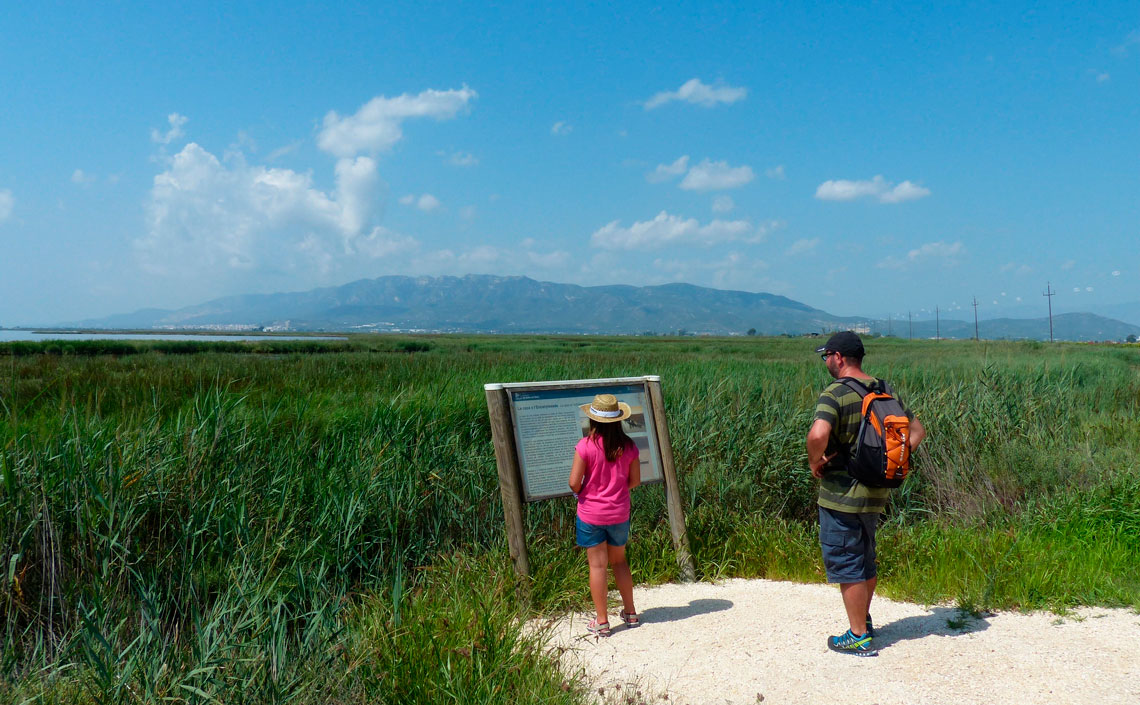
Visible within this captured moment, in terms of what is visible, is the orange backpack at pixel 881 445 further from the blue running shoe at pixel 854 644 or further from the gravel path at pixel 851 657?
the gravel path at pixel 851 657

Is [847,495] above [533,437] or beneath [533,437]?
beneath

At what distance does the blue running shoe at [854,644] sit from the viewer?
404 centimetres

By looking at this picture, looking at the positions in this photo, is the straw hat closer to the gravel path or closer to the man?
the man

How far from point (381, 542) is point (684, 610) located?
7.46 ft

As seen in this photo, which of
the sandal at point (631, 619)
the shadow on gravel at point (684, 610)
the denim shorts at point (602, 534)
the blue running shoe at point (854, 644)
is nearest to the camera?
the blue running shoe at point (854, 644)

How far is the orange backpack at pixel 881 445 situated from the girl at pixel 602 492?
54.4 inches

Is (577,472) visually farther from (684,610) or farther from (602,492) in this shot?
(684,610)

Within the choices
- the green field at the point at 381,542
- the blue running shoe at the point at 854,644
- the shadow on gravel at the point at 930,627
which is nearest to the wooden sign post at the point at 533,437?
the green field at the point at 381,542

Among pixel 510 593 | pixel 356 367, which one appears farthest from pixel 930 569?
pixel 356 367

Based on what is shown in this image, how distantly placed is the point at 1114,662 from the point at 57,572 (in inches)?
251

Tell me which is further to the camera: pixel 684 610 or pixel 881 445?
pixel 684 610

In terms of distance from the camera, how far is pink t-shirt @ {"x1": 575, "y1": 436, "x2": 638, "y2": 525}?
14.3 ft

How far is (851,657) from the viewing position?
404cm

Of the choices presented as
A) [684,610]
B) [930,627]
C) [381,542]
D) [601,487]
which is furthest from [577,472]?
[930,627]
